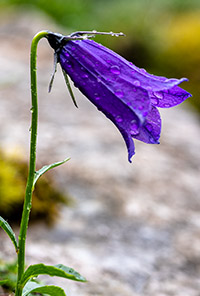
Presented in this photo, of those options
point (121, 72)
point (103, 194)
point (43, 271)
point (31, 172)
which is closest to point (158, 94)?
point (121, 72)

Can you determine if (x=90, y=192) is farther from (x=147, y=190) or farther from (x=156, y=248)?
(x=156, y=248)

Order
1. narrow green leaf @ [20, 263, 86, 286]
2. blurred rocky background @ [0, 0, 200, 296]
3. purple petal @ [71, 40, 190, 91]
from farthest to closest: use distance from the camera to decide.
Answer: blurred rocky background @ [0, 0, 200, 296] → purple petal @ [71, 40, 190, 91] → narrow green leaf @ [20, 263, 86, 286]

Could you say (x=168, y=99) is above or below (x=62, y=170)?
below

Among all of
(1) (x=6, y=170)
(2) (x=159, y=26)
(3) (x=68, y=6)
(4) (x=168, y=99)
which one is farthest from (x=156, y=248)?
(3) (x=68, y=6)

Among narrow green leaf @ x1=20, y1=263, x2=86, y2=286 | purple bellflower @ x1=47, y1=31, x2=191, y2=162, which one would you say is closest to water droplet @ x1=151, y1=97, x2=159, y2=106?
purple bellflower @ x1=47, y1=31, x2=191, y2=162

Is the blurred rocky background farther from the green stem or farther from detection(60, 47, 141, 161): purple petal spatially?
detection(60, 47, 141, 161): purple petal

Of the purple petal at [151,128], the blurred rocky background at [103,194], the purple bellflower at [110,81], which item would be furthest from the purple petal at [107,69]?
the blurred rocky background at [103,194]

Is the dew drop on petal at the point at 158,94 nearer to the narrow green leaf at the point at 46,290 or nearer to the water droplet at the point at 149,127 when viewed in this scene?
the water droplet at the point at 149,127

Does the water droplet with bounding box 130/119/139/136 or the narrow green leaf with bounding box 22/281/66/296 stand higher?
the water droplet with bounding box 130/119/139/136
